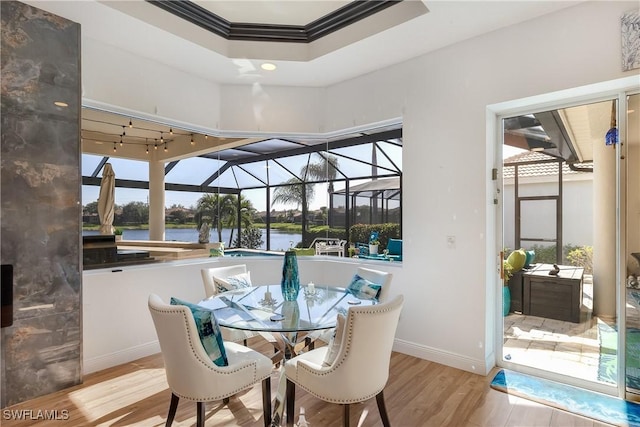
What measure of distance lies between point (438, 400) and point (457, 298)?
94 cm

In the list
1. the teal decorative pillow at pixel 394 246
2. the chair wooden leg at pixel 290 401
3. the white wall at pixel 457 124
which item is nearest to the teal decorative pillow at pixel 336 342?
the chair wooden leg at pixel 290 401

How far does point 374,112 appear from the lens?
381cm

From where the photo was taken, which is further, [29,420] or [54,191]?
[54,191]

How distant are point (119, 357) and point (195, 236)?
1.44m

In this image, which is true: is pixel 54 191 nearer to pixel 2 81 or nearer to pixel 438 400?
pixel 2 81

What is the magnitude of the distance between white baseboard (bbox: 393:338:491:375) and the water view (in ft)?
6.15

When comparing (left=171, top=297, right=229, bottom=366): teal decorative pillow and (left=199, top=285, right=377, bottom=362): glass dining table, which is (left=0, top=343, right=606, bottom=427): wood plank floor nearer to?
(left=199, top=285, right=377, bottom=362): glass dining table

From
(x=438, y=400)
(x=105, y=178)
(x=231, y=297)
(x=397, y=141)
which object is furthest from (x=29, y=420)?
(x=397, y=141)

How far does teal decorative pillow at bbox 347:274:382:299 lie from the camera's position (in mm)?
2818

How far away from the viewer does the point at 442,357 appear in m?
3.24

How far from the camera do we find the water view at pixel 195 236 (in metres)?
3.53

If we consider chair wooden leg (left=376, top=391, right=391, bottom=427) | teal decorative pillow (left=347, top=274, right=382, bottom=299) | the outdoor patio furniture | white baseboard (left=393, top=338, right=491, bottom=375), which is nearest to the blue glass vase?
teal decorative pillow (left=347, top=274, right=382, bottom=299)

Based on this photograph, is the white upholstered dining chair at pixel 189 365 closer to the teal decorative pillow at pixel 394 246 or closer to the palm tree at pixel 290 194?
the teal decorative pillow at pixel 394 246

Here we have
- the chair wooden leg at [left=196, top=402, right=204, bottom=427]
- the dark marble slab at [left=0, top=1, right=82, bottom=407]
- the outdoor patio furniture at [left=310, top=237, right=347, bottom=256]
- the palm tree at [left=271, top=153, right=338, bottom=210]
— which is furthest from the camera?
the palm tree at [left=271, top=153, right=338, bottom=210]
